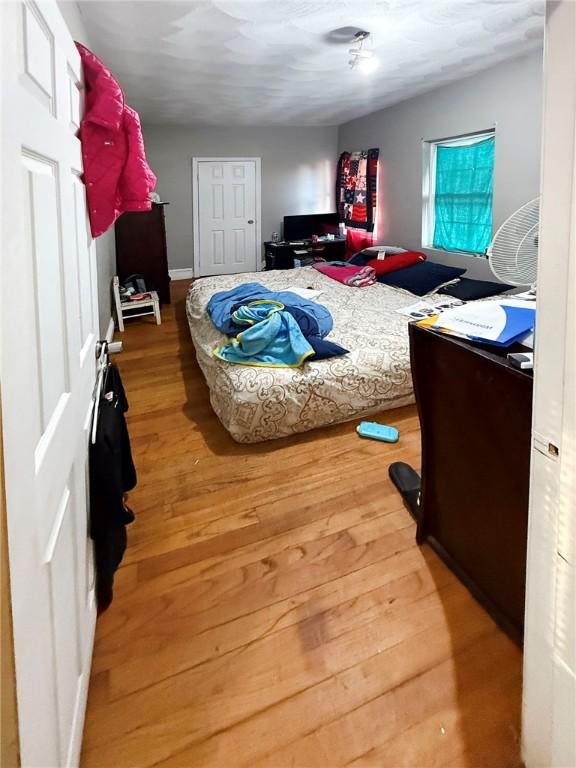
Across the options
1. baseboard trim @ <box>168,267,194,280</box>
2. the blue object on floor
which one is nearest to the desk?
baseboard trim @ <box>168,267,194,280</box>

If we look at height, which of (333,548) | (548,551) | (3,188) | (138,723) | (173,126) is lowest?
(138,723)

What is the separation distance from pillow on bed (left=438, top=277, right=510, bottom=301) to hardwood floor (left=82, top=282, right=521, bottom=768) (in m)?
2.27

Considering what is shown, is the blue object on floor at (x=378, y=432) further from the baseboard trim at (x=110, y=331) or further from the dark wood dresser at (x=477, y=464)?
the baseboard trim at (x=110, y=331)

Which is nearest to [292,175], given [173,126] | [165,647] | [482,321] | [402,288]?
[173,126]

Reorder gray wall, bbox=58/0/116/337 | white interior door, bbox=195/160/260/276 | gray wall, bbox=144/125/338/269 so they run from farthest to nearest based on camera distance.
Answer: white interior door, bbox=195/160/260/276 < gray wall, bbox=144/125/338/269 < gray wall, bbox=58/0/116/337

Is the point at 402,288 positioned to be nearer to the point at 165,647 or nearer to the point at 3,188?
the point at 165,647

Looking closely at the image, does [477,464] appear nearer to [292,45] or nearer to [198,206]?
[292,45]

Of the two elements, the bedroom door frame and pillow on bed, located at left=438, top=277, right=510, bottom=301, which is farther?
the bedroom door frame

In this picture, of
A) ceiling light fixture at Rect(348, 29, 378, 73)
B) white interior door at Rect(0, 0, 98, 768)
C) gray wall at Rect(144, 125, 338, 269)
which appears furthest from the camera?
gray wall at Rect(144, 125, 338, 269)

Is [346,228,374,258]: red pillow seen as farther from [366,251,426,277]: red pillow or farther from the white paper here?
the white paper

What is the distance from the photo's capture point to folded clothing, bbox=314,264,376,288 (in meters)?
4.56

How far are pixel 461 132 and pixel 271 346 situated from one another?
3282mm

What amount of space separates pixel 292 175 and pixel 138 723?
7.04 m

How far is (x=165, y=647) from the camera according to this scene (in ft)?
4.48
